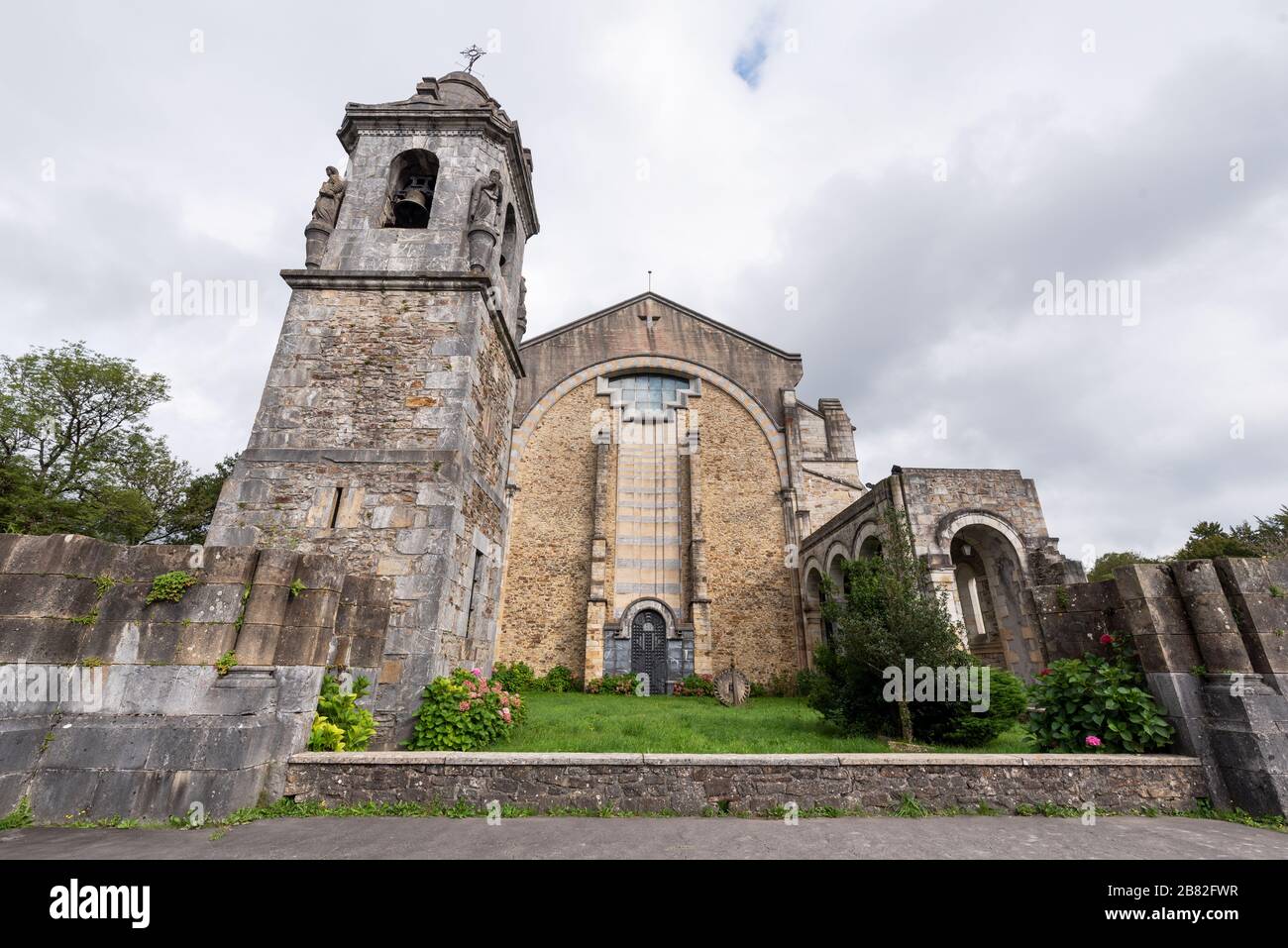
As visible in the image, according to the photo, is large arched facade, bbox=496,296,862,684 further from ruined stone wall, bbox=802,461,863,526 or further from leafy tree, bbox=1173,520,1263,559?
leafy tree, bbox=1173,520,1263,559

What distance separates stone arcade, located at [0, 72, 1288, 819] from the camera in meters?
4.30

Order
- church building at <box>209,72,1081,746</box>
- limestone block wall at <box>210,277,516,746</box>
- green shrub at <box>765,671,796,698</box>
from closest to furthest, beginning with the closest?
limestone block wall at <box>210,277,516,746</box> → church building at <box>209,72,1081,746</box> → green shrub at <box>765,671,796,698</box>

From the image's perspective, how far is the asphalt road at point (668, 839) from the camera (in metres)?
3.37

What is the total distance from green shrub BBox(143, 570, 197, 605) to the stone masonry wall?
1.84 metres

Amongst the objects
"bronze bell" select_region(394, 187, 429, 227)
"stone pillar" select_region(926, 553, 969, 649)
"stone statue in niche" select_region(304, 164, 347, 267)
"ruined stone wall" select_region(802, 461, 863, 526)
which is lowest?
"stone pillar" select_region(926, 553, 969, 649)

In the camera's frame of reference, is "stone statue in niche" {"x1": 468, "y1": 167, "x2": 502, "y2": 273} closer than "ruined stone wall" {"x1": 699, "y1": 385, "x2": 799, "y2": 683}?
Yes

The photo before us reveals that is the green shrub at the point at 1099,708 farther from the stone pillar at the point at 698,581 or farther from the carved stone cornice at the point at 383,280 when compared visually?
the stone pillar at the point at 698,581

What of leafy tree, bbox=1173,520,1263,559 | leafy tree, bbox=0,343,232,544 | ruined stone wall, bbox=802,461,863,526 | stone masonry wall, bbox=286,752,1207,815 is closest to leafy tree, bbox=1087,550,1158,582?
leafy tree, bbox=1173,520,1263,559

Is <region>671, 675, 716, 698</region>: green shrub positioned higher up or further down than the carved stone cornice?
further down

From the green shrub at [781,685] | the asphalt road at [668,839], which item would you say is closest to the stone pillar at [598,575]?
the green shrub at [781,685]

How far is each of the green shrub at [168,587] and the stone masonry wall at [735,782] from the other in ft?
6.02
